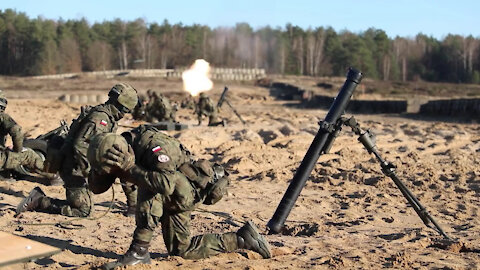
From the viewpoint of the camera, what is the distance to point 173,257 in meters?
5.52

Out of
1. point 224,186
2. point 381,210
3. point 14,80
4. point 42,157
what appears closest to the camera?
point 224,186

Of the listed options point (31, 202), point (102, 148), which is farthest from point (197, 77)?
point (102, 148)

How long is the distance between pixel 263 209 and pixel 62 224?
277cm

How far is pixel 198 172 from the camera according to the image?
545cm

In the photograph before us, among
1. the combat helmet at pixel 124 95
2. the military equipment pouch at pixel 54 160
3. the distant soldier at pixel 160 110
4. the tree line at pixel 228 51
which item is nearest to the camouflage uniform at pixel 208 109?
the distant soldier at pixel 160 110

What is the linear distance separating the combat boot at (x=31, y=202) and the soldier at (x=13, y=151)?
4.20 feet

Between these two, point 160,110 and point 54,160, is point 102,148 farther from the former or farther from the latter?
point 160,110

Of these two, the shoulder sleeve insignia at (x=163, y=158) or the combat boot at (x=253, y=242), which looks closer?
the shoulder sleeve insignia at (x=163, y=158)

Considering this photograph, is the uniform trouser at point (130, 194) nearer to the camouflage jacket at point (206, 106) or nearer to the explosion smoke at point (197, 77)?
the camouflage jacket at point (206, 106)

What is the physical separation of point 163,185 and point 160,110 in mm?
13157

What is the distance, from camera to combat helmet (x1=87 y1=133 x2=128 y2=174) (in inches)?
193

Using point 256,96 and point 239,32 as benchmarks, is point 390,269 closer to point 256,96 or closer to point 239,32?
point 256,96

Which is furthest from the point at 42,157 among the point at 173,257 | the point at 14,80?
the point at 14,80

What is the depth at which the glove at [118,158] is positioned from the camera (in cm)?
488
